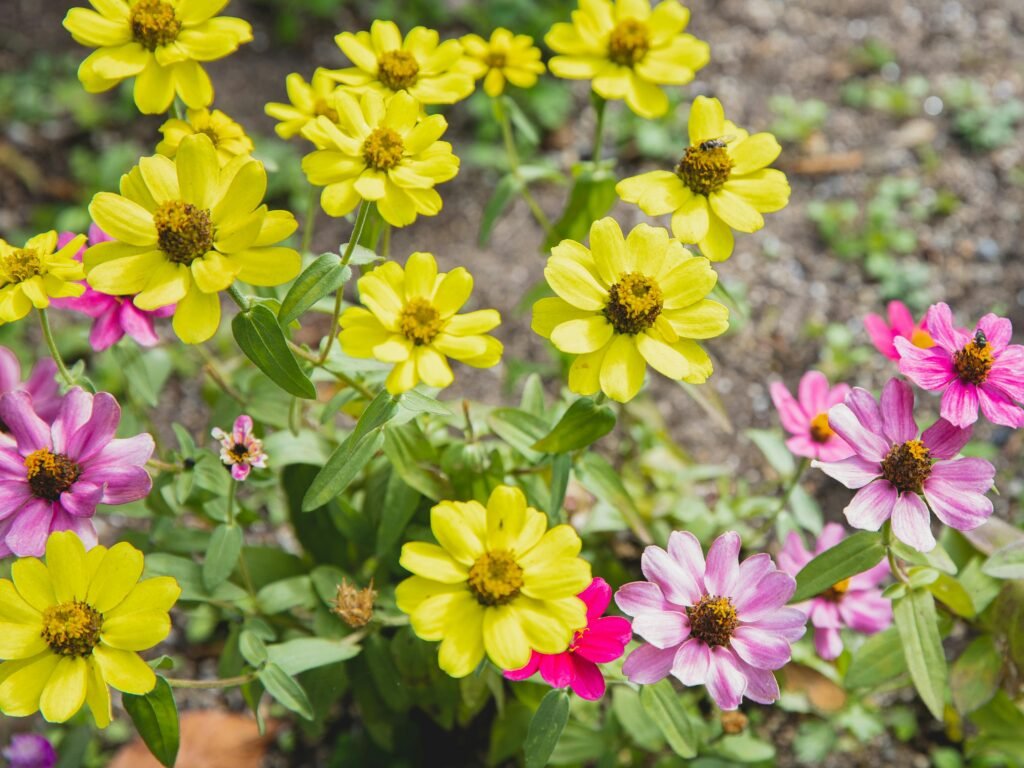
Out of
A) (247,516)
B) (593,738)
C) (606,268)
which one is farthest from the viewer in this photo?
(593,738)

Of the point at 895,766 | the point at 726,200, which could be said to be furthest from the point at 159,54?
the point at 895,766

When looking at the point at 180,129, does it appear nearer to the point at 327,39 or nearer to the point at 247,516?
the point at 247,516

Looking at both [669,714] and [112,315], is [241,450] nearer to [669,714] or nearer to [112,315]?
[112,315]

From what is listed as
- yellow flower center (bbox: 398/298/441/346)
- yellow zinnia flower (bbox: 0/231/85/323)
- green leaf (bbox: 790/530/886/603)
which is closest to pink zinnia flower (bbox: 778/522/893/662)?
green leaf (bbox: 790/530/886/603)

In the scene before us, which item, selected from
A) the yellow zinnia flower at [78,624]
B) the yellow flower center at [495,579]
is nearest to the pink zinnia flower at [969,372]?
the yellow flower center at [495,579]

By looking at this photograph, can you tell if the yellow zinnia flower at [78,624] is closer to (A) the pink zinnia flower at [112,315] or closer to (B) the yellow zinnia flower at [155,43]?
(A) the pink zinnia flower at [112,315]

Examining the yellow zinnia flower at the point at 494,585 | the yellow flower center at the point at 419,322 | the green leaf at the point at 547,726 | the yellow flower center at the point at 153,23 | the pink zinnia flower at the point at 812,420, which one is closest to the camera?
the yellow zinnia flower at the point at 494,585
